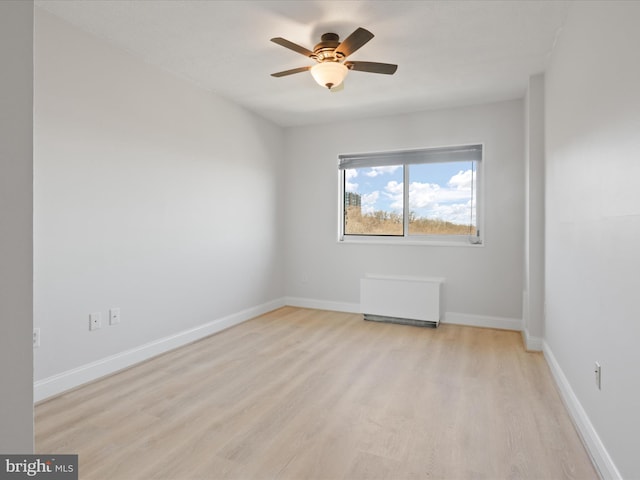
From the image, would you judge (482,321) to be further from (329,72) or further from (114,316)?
(114,316)

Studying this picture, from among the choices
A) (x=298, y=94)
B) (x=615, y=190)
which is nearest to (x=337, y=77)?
(x=298, y=94)

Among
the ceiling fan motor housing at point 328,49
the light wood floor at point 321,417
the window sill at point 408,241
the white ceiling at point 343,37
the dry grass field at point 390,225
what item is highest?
the white ceiling at point 343,37

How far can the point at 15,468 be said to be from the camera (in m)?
0.86

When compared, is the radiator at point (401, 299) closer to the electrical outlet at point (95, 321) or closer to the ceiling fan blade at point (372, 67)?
the ceiling fan blade at point (372, 67)

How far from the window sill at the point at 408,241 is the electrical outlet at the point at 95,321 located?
2.95 m

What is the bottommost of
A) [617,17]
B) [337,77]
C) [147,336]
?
[147,336]

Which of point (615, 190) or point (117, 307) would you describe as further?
point (117, 307)

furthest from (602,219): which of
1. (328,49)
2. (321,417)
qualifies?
(328,49)

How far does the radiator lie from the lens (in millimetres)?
4141

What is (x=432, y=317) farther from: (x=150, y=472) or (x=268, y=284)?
(x=150, y=472)

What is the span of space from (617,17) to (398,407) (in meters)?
2.29

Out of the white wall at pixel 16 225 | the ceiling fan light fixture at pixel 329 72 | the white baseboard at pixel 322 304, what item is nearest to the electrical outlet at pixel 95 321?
the white wall at pixel 16 225

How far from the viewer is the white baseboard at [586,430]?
5.23 ft

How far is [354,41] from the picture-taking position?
234cm
